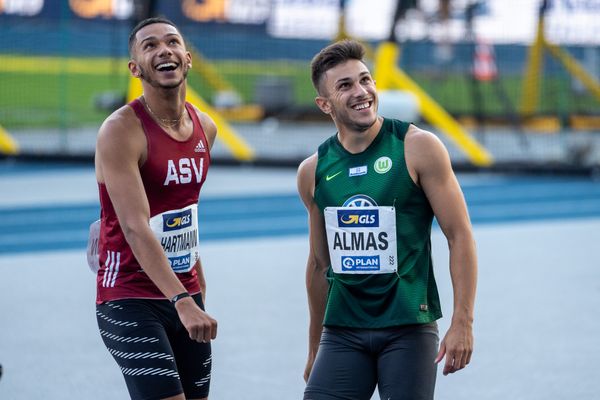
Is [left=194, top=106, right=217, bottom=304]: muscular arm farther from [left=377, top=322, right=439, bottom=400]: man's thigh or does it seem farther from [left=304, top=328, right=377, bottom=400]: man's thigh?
[left=377, top=322, right=439, bottom=400]: man's thigh

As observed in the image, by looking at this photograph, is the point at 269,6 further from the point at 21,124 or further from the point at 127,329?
the point at 127,329

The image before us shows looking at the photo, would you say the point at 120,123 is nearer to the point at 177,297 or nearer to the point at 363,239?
the point at 177,297

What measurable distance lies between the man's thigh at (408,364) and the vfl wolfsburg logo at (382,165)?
54cm

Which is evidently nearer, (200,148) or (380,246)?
(380,246)

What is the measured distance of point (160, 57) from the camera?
13.4 ft

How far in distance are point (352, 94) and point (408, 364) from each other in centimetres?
94

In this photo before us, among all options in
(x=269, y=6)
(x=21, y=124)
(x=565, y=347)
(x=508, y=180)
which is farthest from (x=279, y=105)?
(x=565, y=347)

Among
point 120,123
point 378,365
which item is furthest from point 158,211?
point 378,365

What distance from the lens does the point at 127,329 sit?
3984 millimetres

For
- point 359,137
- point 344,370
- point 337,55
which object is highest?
point 337,55

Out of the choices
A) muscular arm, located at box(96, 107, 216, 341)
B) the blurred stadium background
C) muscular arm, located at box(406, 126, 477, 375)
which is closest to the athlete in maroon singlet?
muscular arm, located at box(96, 107, 216, 341)

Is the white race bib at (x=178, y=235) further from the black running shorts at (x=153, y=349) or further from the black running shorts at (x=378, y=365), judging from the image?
the black running shorts at (x=378, y=365)

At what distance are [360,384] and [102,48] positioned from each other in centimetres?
2263

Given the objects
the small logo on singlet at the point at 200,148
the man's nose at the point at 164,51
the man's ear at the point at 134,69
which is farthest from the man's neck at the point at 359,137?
the man's ear at the point at 134,69
